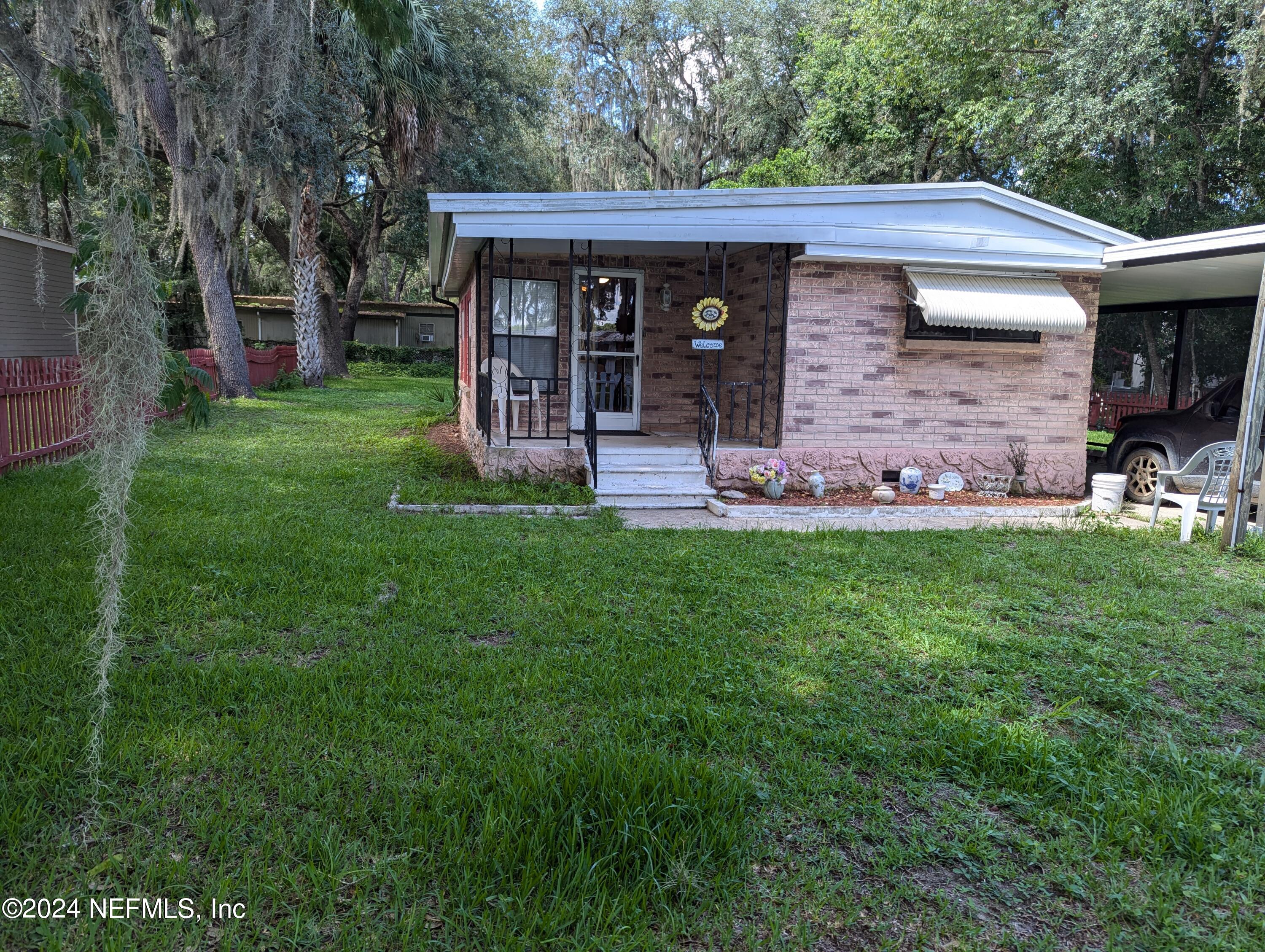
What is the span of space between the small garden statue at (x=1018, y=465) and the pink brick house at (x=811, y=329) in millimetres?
105

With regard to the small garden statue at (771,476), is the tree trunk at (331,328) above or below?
above

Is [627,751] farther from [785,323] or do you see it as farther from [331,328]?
[331,328]

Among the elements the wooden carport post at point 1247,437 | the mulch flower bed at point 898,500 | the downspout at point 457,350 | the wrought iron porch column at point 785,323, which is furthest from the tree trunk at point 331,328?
the wooden carport post at point 1247,437

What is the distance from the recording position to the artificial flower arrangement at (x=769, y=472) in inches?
346

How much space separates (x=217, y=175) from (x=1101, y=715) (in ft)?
48.0

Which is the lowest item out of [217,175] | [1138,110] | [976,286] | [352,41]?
[976,286]

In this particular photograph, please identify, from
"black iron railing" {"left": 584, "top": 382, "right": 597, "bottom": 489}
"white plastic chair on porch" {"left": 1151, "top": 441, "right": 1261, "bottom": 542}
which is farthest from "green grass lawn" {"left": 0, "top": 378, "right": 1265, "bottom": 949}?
"black iron railing" {"left": 584, "top": 382, "right": 597, "bottom": 489}

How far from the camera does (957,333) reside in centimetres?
935

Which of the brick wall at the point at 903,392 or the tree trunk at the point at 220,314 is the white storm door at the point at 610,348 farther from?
the tree trunk at the point at 220,314

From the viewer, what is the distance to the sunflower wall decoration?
29.1 feet

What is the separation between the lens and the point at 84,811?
270 centimetres

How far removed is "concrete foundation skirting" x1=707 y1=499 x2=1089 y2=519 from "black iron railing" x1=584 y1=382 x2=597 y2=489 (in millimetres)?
1219

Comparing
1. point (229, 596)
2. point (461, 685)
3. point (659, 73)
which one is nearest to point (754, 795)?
point (461, 685)

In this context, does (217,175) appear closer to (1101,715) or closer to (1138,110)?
(1101,715)
